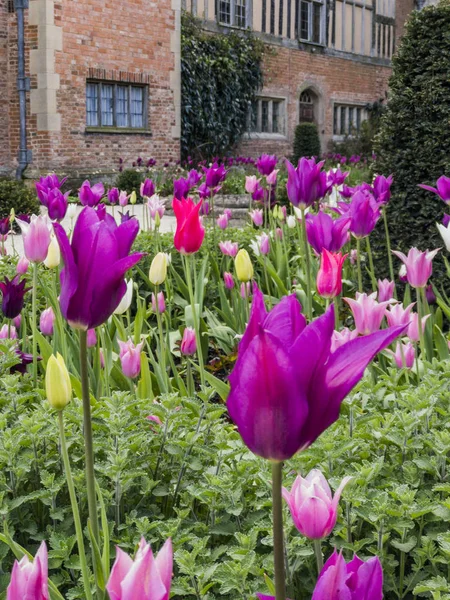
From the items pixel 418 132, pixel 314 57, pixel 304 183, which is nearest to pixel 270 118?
pixel 314 57

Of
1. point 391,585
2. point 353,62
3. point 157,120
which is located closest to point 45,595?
point 391,585

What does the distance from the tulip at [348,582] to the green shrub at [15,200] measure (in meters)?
8.99

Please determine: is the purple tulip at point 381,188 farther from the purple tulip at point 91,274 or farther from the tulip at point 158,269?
the purple tulip at point 91,274

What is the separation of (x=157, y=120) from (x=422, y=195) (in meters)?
11.2

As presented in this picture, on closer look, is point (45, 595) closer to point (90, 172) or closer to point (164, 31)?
point (90, 172)

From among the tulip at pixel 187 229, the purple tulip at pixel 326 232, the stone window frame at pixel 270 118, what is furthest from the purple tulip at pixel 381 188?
the stone window frame at pixel 270 118

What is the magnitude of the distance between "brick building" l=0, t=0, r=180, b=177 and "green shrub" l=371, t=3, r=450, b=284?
949cm

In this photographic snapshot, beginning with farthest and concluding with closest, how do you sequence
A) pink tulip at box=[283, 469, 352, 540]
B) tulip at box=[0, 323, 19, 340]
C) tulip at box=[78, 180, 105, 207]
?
1. tulip at box=[78, 180, 105, 207]
2. tulip at box=[0, 323, 19, 340]
3. pink tulip at box=[283, 469, 352, 540]

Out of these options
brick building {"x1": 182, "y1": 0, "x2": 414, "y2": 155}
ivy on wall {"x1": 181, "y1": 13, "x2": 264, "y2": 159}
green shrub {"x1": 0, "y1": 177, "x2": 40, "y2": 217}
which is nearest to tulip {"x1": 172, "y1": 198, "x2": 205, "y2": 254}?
green shrub {"x1": 0, "y1": 177, "x2": 40, "y2": 217}

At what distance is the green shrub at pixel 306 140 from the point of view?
1812cm

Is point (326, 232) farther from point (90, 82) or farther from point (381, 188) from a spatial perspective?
point (90, 82)

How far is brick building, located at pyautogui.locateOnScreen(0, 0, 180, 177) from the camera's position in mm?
12820

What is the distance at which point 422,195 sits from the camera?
421 cm

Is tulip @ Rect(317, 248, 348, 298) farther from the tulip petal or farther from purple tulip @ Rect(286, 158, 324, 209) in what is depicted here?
the tulip petal
